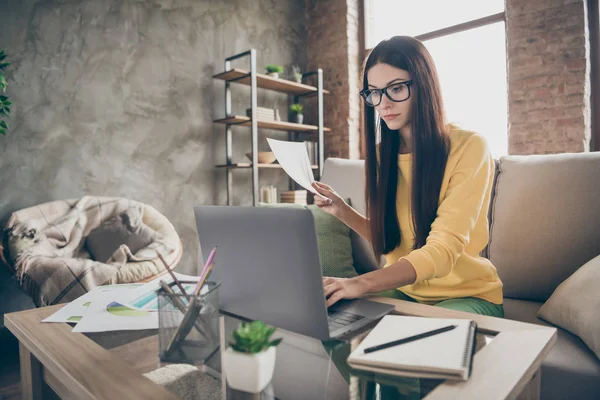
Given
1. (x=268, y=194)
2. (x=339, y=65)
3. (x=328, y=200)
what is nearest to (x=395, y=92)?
(x=328, y=200)

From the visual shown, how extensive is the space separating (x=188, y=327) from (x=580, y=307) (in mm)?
1014

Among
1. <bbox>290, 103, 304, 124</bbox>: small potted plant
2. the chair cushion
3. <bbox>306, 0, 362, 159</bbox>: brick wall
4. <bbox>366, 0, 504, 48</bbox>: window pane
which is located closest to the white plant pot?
the chair cushion

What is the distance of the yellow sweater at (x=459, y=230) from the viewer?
3.40ft

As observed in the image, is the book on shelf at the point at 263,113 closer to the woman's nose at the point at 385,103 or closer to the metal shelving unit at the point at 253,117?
the metal shelving unit at the point at 253,117

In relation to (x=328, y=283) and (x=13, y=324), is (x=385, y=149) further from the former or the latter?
(x=13, y=324)

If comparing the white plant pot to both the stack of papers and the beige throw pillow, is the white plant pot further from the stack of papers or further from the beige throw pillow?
the beige throw pillow

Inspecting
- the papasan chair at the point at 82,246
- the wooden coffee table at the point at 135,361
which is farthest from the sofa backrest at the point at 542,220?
the papasan chair at the point at 82,246

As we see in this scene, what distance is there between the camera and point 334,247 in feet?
6.19

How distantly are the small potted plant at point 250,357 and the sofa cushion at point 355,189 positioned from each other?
4.59ft

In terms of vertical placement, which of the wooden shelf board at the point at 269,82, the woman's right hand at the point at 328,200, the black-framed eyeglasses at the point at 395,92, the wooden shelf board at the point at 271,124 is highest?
the wooden shelf board at the point at 269,82

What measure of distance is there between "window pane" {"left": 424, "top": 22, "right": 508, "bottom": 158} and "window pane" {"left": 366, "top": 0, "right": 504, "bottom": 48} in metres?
0.14

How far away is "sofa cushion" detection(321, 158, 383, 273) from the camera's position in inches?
79.4

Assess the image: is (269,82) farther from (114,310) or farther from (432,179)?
(114,310)

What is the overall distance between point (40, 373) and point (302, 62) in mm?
4206
